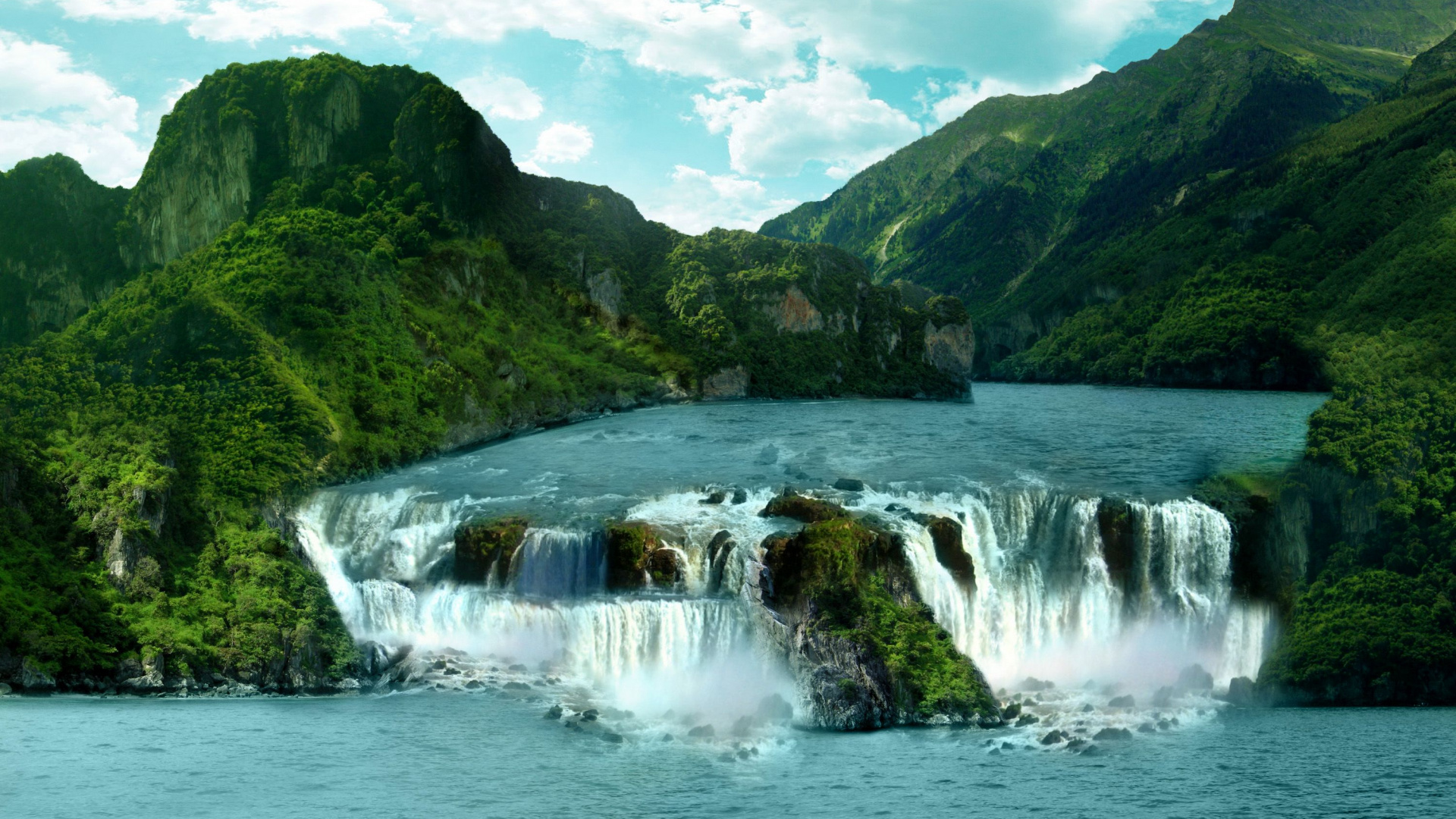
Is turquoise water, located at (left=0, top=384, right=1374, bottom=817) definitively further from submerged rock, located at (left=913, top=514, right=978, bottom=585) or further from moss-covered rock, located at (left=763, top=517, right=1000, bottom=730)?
moss-covered rock, located at (left=763, top=517, right=1000, bottom=730)

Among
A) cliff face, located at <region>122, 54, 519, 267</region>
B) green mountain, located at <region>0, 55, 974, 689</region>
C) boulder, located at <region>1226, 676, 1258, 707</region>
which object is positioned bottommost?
boulder, located at <region>1226, 676, 1258, 707</region>

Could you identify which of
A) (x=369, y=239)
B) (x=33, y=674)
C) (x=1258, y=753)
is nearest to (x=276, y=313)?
(x=369, y=239)

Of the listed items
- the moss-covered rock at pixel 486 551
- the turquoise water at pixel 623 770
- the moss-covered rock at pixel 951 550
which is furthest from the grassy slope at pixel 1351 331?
the moss-covered rock at pixel 486 551

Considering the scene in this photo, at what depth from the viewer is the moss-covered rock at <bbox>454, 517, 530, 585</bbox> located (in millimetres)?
35750

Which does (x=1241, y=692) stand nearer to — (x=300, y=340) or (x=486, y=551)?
(x=486, y=551)

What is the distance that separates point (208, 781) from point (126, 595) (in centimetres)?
1284

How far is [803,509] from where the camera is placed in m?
37.2

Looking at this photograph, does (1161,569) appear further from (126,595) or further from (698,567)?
(126,595)

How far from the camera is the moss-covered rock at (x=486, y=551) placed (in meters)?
35.8

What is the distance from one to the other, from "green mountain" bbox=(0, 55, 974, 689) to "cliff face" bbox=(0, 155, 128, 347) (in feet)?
0.69

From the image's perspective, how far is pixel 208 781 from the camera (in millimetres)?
20828

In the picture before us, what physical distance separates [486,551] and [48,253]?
62.0 meters

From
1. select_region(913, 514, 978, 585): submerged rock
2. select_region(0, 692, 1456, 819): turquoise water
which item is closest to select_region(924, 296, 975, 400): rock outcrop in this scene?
select_region(913, 514, 978, 585): submerged rock

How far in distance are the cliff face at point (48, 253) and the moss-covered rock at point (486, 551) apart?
56.1m
